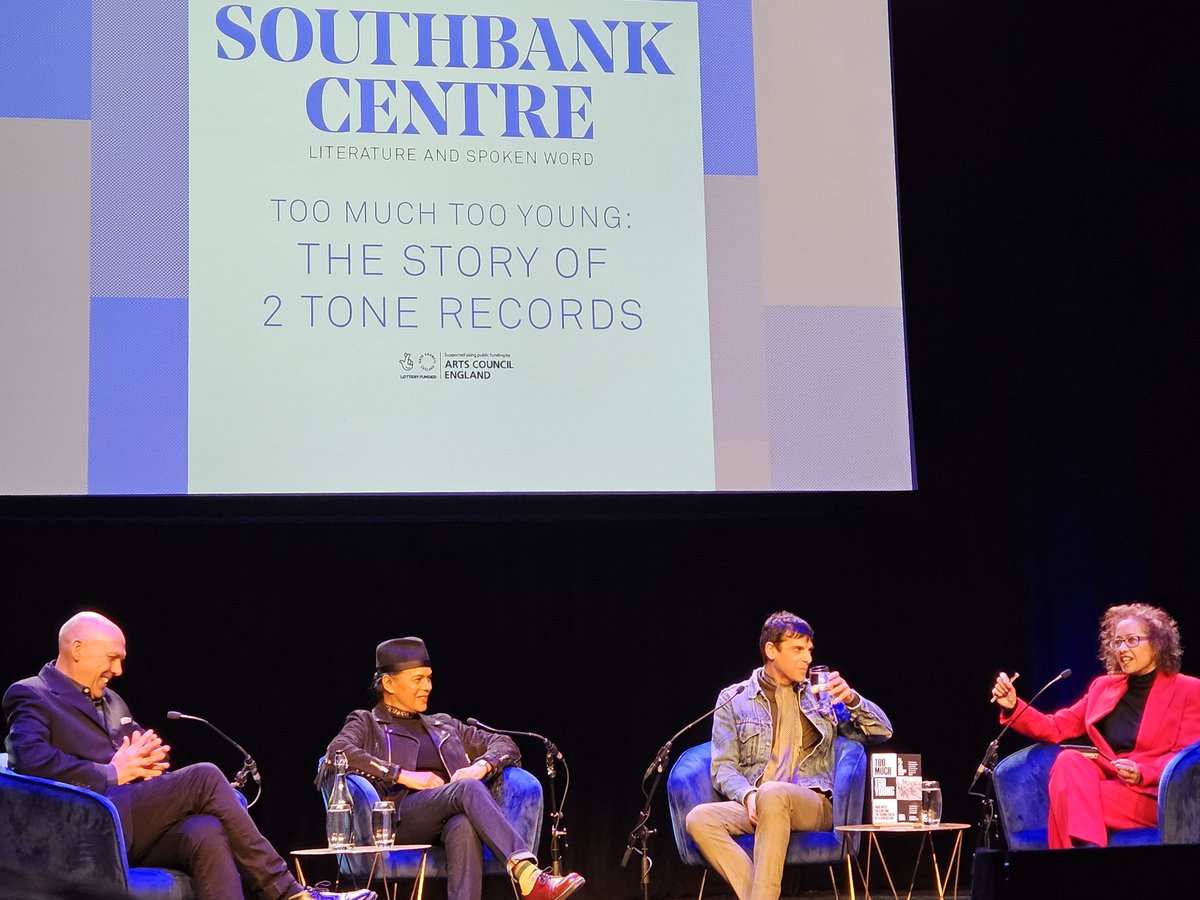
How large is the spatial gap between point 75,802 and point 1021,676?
3.41 meters

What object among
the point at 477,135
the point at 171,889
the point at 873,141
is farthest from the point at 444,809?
the point at 873,141

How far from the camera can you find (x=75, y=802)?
151 inches

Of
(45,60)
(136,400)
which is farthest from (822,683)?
(45,60)

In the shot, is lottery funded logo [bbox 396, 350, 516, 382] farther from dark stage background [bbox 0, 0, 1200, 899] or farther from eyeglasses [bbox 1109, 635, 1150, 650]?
eyeglasses [bbox 1109, 635, 1150, 650]

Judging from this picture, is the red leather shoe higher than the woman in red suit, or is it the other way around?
the woman in red suit

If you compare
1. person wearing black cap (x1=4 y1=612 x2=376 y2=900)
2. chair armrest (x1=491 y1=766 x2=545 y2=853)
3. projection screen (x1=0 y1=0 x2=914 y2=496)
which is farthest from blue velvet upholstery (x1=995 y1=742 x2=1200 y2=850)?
person wearing black cap (x1=4 y1=612 x2=376 y2=900)

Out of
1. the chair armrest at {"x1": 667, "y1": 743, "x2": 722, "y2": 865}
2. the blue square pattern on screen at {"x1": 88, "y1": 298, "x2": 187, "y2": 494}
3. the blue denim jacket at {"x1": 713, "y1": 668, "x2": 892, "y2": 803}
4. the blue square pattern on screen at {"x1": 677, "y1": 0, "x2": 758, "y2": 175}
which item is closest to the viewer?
the chair armrest at {"x1": 667, "y1": 743, "x2": 722, "y2": 865}

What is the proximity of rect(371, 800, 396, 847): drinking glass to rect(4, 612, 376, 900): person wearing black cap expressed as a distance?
220 mm

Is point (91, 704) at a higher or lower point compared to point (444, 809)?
higher

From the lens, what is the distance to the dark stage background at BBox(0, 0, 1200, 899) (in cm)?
515

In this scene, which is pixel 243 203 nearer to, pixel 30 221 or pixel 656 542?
pixel 30 221

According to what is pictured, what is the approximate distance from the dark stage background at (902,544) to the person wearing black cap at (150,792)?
868mm

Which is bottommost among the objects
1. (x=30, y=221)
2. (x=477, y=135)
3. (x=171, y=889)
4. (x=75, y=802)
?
(x=171, y=889)

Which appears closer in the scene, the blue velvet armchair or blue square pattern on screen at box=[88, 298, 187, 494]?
the blue velvet armchair
